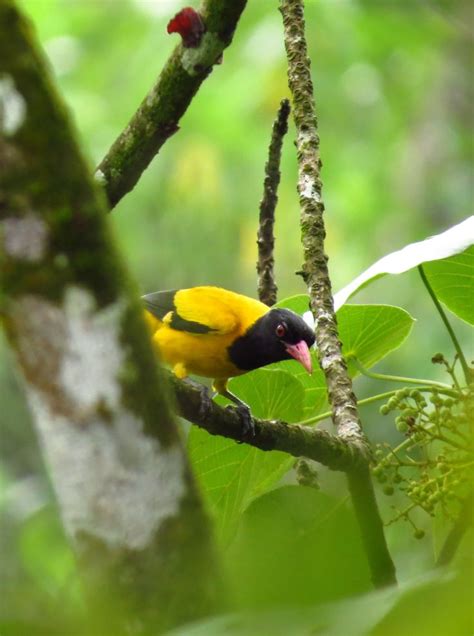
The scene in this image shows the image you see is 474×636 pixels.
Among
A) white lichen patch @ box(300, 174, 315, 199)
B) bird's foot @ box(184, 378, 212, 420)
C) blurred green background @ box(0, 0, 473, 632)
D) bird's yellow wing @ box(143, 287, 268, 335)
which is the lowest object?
bird's foot @ box(184, 378, 212, 420)

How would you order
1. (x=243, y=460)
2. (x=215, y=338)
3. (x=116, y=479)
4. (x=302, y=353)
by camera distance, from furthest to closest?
(x=215, y=338) → (x=302, y=353) → (x=243, y=460) → (x=116, y=479)

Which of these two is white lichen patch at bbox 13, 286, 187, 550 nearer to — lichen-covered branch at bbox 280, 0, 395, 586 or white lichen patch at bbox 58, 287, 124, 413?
white lichen patch at bbox 58, 287, 124, 413

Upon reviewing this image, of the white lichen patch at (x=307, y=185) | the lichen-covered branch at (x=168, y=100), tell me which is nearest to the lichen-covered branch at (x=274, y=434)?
the lichen-covered branch at (x=168, y=100)

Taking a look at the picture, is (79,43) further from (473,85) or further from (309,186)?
(309,186)

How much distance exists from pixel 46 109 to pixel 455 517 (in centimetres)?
110

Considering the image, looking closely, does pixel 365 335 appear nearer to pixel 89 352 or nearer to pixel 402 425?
pixel 402 425

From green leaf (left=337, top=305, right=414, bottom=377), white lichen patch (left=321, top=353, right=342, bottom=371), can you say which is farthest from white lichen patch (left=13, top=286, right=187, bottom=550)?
green leaf (left=337, top=305, right=414, bottom=377)

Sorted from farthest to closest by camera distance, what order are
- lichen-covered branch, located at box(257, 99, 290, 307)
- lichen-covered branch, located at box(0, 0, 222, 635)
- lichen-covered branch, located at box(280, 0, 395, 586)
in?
1. lichen-covered branch, located at box(257, 99, 290, 307)
2. lichen-covered branch, located at box(280, 0, 395, 586)
3. lichen-covered branch, located at box(0, 0, 222, 635)

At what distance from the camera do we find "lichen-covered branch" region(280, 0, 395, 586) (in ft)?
5.82

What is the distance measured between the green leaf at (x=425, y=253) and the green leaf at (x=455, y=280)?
110 millimetres

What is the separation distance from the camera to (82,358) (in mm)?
1124

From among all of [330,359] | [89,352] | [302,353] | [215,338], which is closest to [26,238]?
[89,352]

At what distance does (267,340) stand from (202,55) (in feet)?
5.04

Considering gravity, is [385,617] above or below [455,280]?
below
